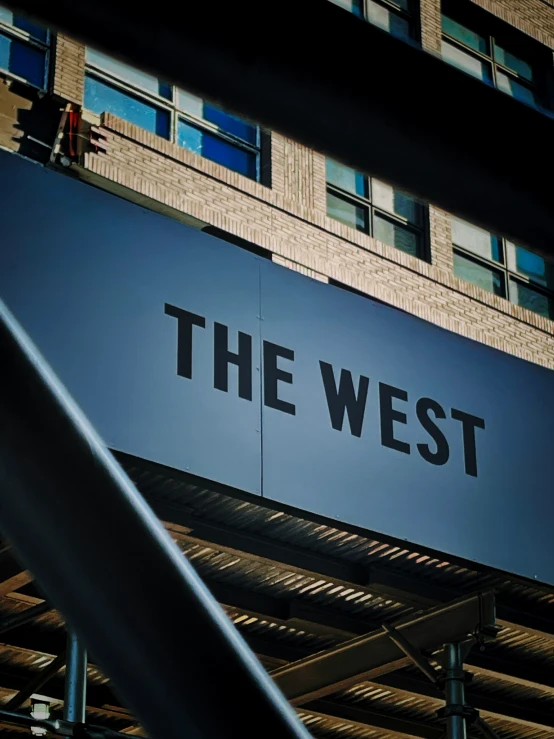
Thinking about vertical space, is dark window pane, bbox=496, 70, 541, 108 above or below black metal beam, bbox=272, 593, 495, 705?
above

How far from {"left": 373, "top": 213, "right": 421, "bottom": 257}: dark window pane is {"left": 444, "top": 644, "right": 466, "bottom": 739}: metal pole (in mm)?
12003

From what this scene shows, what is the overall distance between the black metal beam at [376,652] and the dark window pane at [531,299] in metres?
13.2

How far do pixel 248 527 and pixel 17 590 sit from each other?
6.48ft

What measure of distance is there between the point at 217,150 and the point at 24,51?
134 inches

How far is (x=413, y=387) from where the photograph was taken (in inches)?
393

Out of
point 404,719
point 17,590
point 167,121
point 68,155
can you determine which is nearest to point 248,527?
point 17,590

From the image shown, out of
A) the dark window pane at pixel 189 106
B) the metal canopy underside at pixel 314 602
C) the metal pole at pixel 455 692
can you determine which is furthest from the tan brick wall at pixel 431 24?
the metal pole at pixel 455 692

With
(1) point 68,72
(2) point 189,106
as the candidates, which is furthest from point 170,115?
(1) point 68,72

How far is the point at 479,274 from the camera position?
22.7 m

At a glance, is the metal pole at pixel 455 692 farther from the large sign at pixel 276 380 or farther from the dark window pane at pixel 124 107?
the dark window pane at pixel 124 107

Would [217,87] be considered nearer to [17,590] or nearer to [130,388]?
[130,388]

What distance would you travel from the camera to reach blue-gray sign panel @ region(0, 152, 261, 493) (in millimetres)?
8008

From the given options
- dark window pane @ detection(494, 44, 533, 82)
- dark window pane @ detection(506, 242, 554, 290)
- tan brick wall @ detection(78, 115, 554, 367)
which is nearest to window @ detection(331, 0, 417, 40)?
dark window pane @ detection(494, 44, 533, 82)

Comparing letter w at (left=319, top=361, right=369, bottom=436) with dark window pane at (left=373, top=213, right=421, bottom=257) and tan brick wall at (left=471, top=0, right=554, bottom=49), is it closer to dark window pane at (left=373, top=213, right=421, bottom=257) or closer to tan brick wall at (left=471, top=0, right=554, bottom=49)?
dark window pane at (left=373, top=213, right=421, bottom=257)
